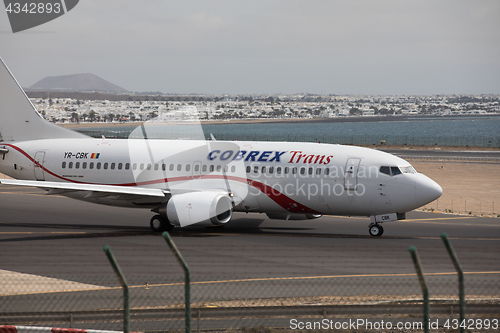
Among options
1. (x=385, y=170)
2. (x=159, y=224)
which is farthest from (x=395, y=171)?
(x=159, y=224)

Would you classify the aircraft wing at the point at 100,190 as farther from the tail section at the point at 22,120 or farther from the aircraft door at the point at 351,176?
the aircraft door at the point at 351,176

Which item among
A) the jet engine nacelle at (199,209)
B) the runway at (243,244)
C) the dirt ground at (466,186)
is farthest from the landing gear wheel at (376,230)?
the dirt ground at (466,186)

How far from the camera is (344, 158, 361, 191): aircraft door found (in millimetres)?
29406

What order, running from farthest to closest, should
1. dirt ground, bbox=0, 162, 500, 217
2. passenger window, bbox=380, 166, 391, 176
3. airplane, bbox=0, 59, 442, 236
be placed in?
dirt ground, bbox=0, 162, 500, 217
airplane, bbox=0, 59, 442, 236
passenger window, bbox=380, 166, 391, 176

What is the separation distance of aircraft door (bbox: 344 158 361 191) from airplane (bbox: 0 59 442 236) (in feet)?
0.17

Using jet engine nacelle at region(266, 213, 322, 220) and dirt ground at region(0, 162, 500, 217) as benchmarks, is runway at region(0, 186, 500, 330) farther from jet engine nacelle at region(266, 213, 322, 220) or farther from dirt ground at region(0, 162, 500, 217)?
dirt ground at region(0, 162, 500, 217)

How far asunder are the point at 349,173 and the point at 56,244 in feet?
50.1

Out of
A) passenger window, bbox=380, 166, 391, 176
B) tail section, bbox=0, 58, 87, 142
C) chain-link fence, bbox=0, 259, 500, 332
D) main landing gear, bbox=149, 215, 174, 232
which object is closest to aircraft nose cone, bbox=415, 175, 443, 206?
passenger window, bbox=380, 166, 391, 176

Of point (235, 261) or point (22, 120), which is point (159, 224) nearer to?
point (235, 261)

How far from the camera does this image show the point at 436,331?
45.3 ft

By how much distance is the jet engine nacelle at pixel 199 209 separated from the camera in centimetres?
2942

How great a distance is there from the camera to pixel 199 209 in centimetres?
2948

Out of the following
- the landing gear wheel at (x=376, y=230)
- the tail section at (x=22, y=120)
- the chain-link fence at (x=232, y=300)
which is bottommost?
the landing gear wheel at (x=376, y=230)

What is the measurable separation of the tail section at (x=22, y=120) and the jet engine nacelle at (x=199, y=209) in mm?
10756
